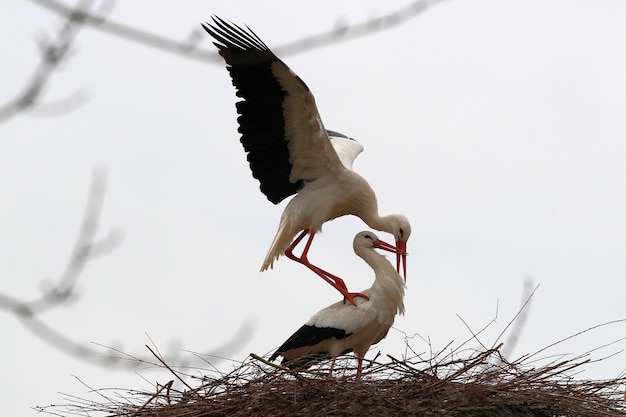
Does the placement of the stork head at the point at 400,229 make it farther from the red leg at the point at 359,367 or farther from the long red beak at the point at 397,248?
the red leg at the point at 359,367

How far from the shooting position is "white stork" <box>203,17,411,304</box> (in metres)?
7.39

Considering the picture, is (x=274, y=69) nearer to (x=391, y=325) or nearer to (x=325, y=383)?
(x=391, y=325)

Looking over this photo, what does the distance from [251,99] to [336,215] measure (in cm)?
118

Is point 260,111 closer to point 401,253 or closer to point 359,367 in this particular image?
point 401,253

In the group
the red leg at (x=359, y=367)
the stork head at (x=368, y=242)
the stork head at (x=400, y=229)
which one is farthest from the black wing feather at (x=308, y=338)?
the stork head at (x=400, y=229)

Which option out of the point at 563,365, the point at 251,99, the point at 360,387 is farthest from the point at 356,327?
the point at 251,99

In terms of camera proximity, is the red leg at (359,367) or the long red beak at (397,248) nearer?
the red leg at (359,367)

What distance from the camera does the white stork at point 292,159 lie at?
291 inches

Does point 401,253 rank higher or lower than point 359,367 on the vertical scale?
higher

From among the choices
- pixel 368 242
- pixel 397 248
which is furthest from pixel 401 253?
pixel 368 242

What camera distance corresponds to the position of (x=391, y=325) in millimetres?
7078

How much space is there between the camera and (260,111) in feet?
25.0

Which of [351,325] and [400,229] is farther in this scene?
[400,229]

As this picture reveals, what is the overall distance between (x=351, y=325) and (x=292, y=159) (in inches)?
62.9
